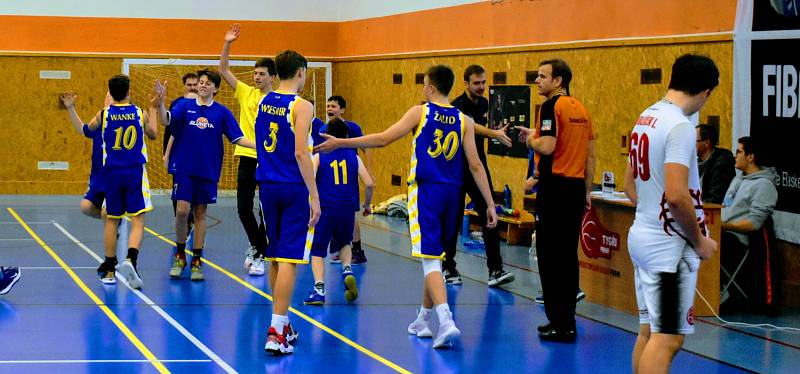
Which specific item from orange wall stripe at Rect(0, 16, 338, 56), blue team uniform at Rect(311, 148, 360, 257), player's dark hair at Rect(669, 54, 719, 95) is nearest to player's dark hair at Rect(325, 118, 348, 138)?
blue team uniform at Rect(311, 148, 360, 257)

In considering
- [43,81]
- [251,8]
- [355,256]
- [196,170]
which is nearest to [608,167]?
[355,256]

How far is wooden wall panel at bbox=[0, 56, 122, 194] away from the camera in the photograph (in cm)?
2116

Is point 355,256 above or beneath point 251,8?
beneath

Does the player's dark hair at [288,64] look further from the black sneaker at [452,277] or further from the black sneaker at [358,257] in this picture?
the black sneaker at [358,257]

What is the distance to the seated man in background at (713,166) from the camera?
10.2 meters

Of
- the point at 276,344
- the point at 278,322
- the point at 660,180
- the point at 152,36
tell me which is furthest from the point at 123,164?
the point at 152,36

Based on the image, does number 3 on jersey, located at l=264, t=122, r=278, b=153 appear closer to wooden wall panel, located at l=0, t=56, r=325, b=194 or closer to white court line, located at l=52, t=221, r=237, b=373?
white court line, located at l=52, t=221, r=237, b=373

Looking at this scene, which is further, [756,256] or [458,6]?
[458,6]


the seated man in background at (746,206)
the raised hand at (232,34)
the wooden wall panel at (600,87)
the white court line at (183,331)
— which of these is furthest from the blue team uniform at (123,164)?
the wooden wall panel at (600,87)

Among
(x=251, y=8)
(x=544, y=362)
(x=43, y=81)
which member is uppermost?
(x=251, y=8)

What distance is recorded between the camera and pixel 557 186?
8.52 m

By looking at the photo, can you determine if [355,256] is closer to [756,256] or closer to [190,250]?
[190,250]

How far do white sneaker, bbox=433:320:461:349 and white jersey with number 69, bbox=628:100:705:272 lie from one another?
2.42 meters

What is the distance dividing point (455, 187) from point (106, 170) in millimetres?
3887
